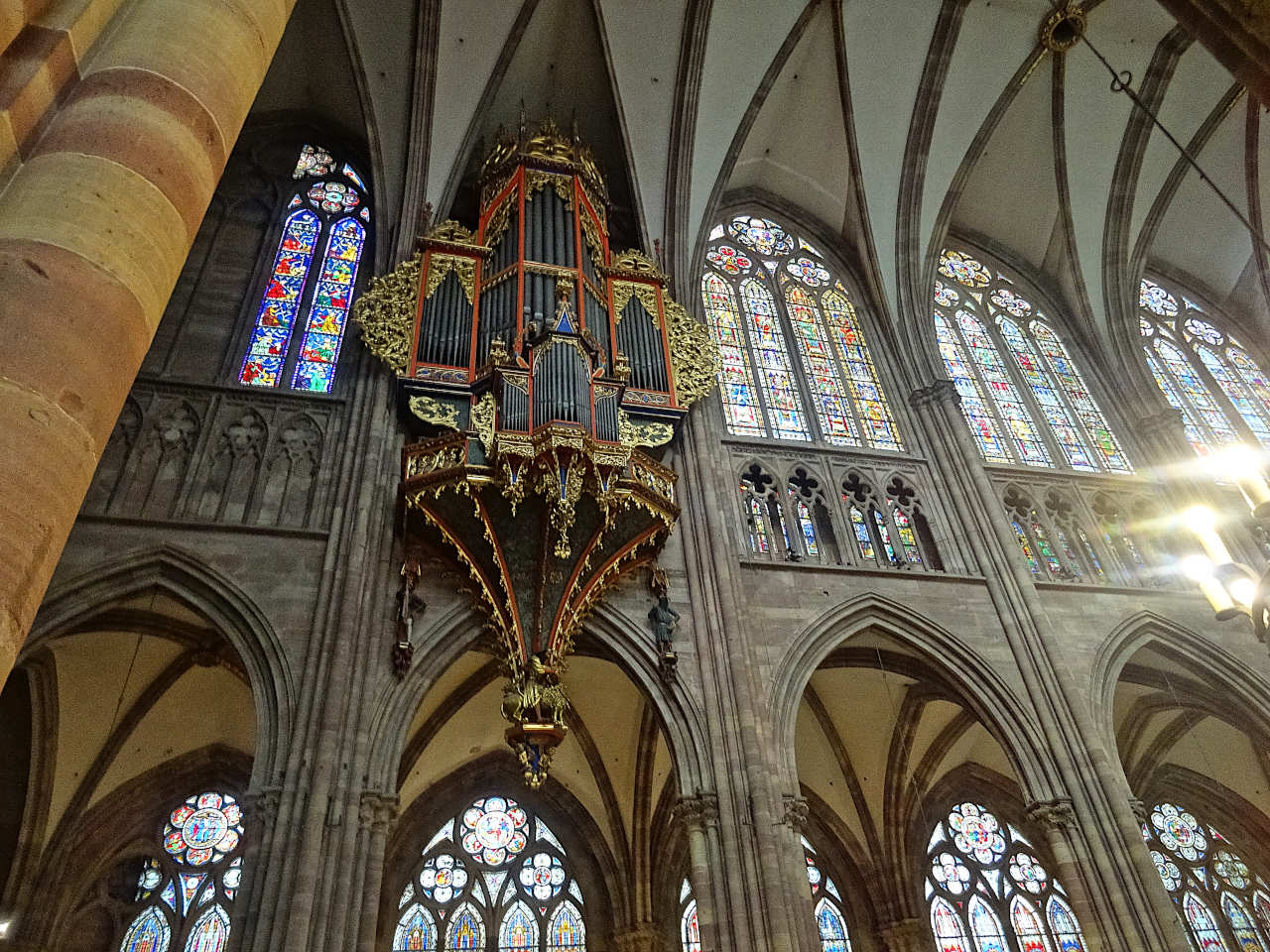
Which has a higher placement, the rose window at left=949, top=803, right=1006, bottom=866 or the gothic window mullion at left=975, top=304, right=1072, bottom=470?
the gothic window mullion at left=975, top=304, right=1072, bottom=470

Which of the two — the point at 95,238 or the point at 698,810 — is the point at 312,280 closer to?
the point at 698,810

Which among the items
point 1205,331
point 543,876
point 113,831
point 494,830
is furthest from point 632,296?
point 1205,331

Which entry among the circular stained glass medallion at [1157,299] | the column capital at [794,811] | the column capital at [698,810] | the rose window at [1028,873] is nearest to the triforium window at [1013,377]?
the circular stained glass medallion at [1157,299]

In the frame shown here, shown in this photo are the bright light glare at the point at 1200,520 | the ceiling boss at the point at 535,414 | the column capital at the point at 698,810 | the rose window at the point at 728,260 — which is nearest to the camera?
the bright light glare at the point at 1200,520

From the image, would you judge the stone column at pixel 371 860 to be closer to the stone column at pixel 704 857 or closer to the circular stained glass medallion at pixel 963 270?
the stone column at pixel 704 857

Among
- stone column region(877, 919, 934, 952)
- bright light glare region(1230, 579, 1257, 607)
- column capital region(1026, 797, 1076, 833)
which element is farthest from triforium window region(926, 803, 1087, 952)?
bright light glare region(1230, 579, 1257, 607)

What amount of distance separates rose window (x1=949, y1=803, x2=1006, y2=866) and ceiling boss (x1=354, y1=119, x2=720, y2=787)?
747 centimetres

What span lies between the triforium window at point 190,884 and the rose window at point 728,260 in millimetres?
10723

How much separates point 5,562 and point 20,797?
10.4 metres

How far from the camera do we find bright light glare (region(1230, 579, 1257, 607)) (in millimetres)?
6043

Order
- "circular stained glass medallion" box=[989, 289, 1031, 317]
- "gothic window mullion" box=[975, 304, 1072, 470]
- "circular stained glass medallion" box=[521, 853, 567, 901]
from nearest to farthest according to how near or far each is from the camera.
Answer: "circular stained glass medallion" box=[521, 853, 567, 901] < "gothic window mullion" box=[975, 304, 1072, 470] < "circular stained glass medallion" box=[989, 289, 1031, 317]

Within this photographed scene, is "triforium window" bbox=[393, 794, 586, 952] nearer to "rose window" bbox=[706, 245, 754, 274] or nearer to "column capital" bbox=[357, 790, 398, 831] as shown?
"column capital" bbox=[357, 790, 398, 831]

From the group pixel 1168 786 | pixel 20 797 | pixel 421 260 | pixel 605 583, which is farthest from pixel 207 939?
pixel 1168 786

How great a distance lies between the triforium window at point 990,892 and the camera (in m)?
12.3
